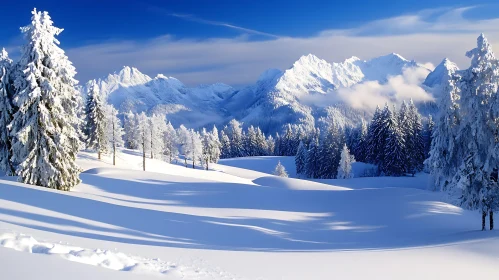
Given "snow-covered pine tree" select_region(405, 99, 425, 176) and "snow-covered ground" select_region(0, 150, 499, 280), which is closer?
"snow-covered ground" select_region(0, 150, 499, 280)

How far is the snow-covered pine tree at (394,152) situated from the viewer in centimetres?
5969

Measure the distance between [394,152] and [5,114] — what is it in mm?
53753

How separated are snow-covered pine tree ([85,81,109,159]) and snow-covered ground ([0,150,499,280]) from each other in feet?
55.8

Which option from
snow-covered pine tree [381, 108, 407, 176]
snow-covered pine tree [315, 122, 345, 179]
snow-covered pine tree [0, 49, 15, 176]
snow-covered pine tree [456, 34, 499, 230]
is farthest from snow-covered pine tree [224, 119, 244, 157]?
snow-covered pine tree [456, 34, 499, 230]

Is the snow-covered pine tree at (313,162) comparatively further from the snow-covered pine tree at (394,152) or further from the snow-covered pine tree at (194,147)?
the snow-covered pine tree at (194,147)

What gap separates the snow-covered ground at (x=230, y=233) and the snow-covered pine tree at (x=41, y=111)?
1.88m

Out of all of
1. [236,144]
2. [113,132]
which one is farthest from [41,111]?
[236,144]

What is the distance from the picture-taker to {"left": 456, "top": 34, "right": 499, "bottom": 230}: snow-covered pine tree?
746 inches

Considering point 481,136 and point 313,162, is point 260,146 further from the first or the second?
point 481,136

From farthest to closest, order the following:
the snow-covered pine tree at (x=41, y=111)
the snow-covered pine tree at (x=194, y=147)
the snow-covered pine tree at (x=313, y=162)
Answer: the snow-covered pine tree at (x=194, y=147) → the snow-covered pine tree at (x=313, y=162) → the snow-covered pine tree at (x=41, y=111)

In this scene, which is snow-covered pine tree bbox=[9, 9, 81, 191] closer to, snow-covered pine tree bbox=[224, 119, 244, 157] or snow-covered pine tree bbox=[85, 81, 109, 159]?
snow-covered pine tree bbox=[85, 81, 109, 159]

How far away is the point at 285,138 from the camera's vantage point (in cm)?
12369

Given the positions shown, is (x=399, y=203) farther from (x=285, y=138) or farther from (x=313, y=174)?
(x=285, y=138)

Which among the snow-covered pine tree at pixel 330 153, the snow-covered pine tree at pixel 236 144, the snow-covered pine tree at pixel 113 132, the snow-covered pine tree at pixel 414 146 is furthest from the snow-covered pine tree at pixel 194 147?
the snow-covered pine tree at pixel 236 144
